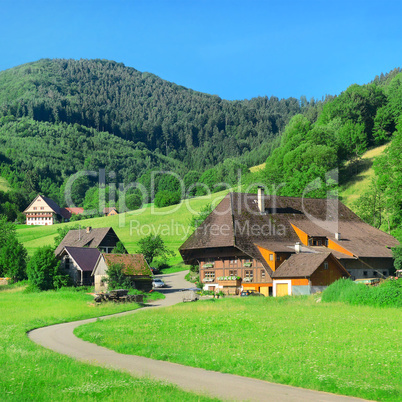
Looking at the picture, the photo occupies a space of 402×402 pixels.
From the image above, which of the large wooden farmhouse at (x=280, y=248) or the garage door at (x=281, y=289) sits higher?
the large wooden farmhouse at (x=280, y=248)

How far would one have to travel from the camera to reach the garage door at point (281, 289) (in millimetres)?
53219

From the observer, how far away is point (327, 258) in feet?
172

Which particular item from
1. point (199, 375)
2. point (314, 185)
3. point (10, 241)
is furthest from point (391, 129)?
point (199, 375)

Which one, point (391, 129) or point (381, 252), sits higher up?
point (391, 129)

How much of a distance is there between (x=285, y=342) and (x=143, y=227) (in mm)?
102046

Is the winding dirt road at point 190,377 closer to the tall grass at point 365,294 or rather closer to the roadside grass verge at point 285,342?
the roadside grass verge at point 285,342

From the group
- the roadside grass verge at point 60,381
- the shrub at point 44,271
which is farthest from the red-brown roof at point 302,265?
the roadside grass verge at point 60,381

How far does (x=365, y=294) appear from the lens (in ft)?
116

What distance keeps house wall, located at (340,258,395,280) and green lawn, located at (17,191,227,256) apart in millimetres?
46073

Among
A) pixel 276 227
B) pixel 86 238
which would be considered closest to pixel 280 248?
pixel 276 227

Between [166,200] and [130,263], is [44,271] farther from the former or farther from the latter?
[166,200]

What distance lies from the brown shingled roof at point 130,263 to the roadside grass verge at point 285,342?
951 inches

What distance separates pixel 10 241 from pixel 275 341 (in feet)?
212

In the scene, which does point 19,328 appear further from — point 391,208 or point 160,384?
point 391,208
